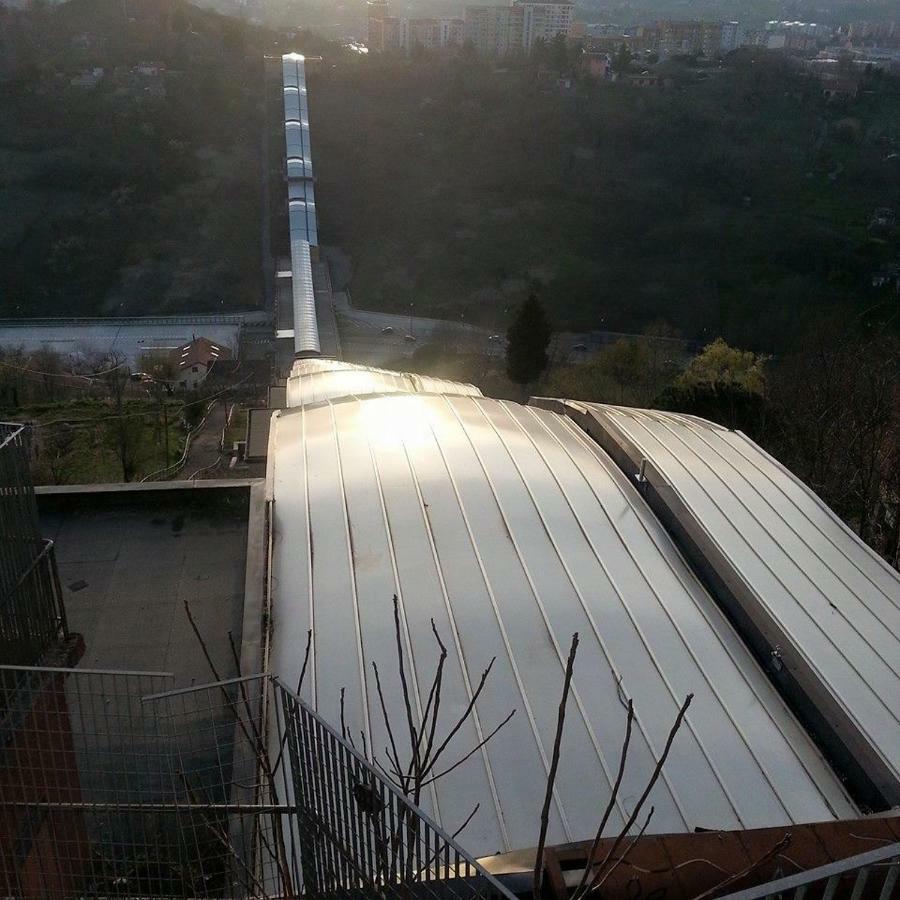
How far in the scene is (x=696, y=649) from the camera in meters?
5.07

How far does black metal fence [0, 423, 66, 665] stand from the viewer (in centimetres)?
385

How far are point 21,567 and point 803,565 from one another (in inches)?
221

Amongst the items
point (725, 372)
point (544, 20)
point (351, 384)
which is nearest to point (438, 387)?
point (351, 384)

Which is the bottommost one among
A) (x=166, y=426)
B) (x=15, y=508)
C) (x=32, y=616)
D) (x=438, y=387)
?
(x=166, y=426)

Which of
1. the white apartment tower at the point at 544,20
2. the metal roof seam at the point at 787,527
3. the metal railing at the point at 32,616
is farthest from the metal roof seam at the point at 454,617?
the white apartment tower at the point at 544,20

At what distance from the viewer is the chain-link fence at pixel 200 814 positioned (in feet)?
7.30

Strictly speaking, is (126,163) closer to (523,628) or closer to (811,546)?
(811,546)

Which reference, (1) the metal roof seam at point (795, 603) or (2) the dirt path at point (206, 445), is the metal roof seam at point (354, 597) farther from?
(2) the dirt path at point (206, 445)

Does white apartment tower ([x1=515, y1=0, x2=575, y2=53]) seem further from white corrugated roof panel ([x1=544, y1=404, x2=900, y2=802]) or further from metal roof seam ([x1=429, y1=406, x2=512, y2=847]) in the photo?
metal roof seam ([x1=429, y1=406, x2=512, y2=847])

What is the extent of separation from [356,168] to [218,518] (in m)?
44.6

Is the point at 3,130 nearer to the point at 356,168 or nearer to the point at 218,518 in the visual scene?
the point at 356,168

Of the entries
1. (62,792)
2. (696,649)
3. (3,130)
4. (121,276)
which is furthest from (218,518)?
(3,130)

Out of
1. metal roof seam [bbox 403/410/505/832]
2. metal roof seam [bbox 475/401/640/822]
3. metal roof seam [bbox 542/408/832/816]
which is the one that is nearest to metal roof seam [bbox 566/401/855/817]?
metal roof seam [bbox 542/408/832/816]

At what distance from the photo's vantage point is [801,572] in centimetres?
618
